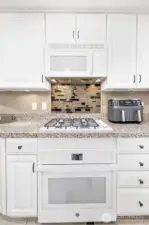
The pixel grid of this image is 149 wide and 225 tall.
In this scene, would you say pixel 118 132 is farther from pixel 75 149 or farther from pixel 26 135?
pixel 26 135

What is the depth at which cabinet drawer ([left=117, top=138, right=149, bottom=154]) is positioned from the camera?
2.28m

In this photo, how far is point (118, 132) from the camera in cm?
226

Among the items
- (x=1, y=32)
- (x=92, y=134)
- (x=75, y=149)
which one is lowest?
(x=75, y=149)

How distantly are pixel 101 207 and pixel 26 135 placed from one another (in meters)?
0.96

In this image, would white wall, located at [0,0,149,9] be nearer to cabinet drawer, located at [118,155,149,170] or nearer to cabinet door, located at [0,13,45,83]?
cabinet door, located at [0,13,45,83]

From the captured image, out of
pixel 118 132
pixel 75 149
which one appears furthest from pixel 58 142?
pixel 118 132

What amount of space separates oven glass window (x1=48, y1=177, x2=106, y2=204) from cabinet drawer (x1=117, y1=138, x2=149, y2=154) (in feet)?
1.07

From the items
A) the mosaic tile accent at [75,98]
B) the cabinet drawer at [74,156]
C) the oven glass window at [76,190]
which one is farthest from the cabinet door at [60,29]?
the oven glass window at [76,190]

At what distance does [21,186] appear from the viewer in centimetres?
228

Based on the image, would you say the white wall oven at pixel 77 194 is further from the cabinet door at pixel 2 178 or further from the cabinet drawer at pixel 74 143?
the cabinet door at pixel 2 178

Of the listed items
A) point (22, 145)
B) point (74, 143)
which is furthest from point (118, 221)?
point (22, 145)

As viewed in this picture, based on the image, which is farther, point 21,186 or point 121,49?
point 121,49

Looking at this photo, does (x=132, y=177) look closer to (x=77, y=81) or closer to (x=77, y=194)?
(x=77, y=194)

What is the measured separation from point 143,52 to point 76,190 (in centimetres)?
164
